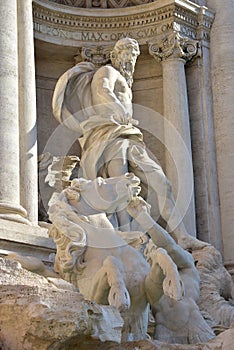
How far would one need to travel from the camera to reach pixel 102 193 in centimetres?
922

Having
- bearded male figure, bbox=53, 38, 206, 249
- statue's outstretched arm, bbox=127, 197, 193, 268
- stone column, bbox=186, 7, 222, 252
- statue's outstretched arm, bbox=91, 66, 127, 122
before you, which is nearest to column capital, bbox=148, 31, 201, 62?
stone column, bbox=186, 7, 222, 252

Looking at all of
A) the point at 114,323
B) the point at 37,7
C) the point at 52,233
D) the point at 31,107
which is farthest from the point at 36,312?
the point at 37,7

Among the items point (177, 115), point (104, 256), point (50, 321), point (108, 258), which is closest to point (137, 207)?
point (104, 256)

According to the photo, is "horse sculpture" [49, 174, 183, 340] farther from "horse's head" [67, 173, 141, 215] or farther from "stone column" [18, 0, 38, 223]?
"stone column" [18, 0, 38, 223]

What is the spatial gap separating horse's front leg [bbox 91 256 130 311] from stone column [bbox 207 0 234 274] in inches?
293

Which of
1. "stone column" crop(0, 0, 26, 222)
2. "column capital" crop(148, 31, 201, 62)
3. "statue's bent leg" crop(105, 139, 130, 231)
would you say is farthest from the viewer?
"column capital" crop(148, 31, 201, 62)

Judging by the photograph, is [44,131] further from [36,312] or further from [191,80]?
[36,312]

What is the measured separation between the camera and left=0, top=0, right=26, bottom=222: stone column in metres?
12.6

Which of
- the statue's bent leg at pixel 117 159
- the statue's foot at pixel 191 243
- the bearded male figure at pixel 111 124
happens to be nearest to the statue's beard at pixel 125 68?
the bearded male figure at pixel 111 124

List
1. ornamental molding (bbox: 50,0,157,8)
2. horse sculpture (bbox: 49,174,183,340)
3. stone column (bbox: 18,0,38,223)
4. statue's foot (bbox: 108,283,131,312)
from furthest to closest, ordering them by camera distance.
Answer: ornamental molding (bbox: 50,0,157,8), stone column (bbox: 18,0,38,223), horse sculpture (bbox: 49,174,183,340), statue's foot (bbox: 108,283,131,312)

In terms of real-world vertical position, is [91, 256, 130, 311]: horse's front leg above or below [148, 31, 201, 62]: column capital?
below

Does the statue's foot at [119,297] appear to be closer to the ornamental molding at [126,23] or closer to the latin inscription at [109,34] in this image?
the ornamental molding at [126,23]

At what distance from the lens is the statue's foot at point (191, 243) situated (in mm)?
13680

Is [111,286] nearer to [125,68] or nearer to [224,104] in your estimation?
[125,68]
